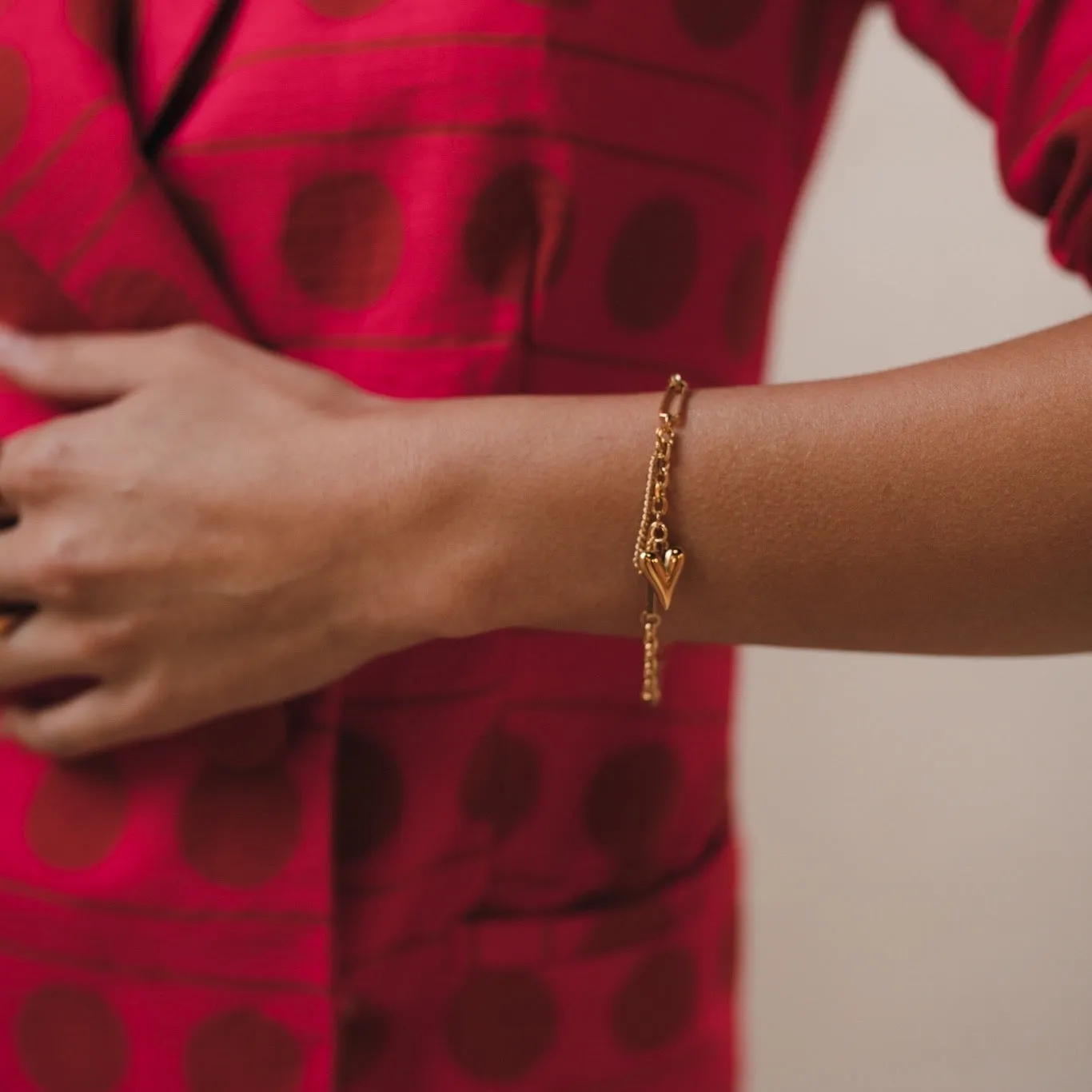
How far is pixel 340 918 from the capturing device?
1.37 feet

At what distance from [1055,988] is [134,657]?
92 cm

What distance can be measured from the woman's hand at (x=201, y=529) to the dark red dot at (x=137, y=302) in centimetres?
1

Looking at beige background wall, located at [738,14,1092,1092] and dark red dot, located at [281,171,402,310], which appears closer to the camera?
dark red dot, located at [281,171,402,310]

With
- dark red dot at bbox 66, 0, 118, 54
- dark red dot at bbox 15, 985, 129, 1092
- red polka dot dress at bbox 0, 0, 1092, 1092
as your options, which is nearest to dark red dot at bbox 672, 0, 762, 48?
red polka dot dress at bbox 0, 0, 1092, 1092

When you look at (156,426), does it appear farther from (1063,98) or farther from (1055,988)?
(1055,988)

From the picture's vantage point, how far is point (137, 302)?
1.31ft

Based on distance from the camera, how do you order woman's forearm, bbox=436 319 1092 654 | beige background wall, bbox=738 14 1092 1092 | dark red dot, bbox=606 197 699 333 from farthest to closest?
beige background wall, bbox=738 14 1092 1092
dark red dot, bbox=606 197 699 333
woman's forearm, bbox=436 319 1092 654

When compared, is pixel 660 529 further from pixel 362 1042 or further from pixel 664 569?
pixel 362 1042

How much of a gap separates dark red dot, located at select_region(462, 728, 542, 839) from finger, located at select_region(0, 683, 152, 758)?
13cm

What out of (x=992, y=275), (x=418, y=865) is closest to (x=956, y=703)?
(x=992, y=275)

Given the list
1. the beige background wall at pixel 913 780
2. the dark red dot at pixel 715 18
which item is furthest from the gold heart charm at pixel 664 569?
the beige background wall at pixel 913 780

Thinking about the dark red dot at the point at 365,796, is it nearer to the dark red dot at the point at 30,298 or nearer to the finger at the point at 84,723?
the finger at the point at 84,723

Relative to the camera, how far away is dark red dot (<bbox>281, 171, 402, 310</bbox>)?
0.40 meters

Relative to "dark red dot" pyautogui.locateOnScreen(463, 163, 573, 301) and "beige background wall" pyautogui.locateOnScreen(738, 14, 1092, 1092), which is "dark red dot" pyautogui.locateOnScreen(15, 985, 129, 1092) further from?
"beige background wall" pyautogui.locateOnScreen(738, 14, 1092, 1092)
